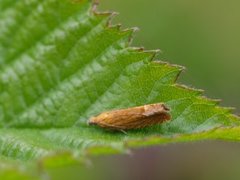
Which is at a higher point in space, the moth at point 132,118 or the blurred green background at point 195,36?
the blurred green background at point 195,36

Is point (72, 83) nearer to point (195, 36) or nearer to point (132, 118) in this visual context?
point (132, 118)

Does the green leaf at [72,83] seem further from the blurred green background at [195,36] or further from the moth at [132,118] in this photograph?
the blurred green background at [195,36]

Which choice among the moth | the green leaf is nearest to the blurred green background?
the green leaf

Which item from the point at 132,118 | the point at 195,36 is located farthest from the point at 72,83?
the point at 195,36

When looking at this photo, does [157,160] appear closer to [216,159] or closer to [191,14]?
[216,159]

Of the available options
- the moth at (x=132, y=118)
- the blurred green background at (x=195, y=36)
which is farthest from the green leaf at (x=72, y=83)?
the blurred green background at (x=195, y=36)

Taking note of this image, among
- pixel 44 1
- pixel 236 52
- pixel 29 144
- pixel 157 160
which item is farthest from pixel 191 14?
pixel 29 144

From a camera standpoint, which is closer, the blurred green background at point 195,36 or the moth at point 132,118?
the moth at point 132,118

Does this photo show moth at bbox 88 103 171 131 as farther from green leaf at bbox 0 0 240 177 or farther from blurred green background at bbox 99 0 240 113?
blurred green background at bbox 99 0 240 113
